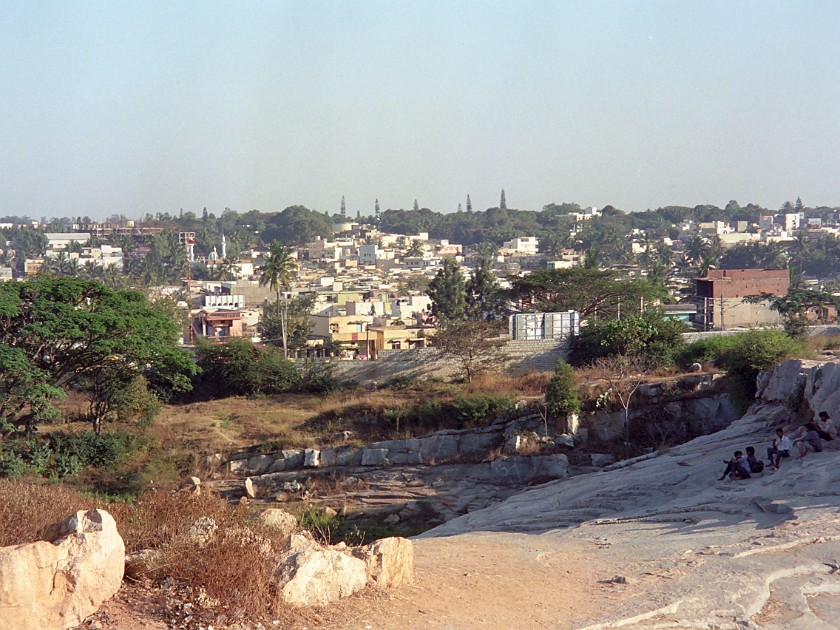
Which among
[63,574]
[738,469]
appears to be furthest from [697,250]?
[63,574]

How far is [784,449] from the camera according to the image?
13.0 m

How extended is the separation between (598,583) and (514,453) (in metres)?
12.2

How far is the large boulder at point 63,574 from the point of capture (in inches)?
221

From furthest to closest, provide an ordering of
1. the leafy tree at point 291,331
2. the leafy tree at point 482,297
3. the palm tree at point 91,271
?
the palm tree at point 91,271 < the leafy tree at point 482,297 < the leafy tree at point 291,331

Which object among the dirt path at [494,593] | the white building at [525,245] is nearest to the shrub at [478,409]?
the dirt path at [494,593]

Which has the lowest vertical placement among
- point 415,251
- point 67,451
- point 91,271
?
point 67,451

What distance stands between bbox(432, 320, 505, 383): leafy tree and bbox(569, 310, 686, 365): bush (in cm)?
227

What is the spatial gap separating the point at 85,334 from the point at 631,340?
44.8ft

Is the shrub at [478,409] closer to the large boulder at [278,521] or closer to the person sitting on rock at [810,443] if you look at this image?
the person sitting on rock at [810,443]

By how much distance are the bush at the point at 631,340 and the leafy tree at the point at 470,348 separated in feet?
7.44

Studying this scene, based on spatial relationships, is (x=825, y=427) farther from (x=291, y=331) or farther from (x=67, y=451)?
(x=291, y=331)

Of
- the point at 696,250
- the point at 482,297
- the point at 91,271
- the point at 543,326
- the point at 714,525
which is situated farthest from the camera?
the point at 696,250

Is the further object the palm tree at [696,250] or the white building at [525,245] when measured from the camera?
the white building at [525,245]

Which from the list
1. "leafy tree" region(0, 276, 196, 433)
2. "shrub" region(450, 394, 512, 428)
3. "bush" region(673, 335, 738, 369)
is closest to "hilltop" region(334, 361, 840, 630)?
"shrub" region(450, 394, 512, 428)
